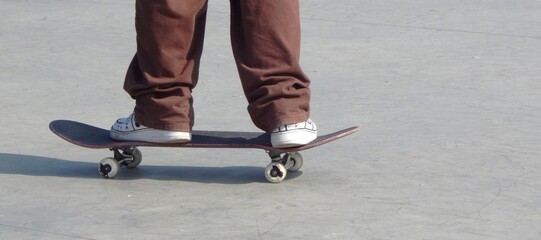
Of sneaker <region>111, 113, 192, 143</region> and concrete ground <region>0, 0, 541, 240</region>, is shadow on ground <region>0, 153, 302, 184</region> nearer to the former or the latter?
concrete ground <region>0, 0, 541, 240</region>

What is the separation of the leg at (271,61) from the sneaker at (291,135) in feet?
0.05

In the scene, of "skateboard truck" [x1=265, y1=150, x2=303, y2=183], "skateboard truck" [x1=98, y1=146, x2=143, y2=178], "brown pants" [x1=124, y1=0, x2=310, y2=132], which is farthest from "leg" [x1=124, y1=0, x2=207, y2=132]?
"skateboard truck" [x1=265, y1=150, x2=303, y2=183]

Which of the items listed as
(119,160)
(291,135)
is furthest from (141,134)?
(291,135)

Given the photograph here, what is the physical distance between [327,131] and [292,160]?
534mm

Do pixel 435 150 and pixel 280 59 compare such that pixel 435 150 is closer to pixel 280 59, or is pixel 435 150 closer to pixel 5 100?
pixel 280 59

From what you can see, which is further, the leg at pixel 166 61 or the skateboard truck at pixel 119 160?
the skateboard truck at pixel 119 160

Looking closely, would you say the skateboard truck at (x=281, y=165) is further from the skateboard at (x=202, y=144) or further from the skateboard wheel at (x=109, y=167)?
the skateboard wheel at (x=109, y=167)

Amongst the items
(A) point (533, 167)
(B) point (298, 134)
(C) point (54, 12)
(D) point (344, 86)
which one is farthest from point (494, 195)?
(C) point (54, 12)

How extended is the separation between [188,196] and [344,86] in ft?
5.08

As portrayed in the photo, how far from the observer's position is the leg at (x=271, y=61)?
3.66 metres

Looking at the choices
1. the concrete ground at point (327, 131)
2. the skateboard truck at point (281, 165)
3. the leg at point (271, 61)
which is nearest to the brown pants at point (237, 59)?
the leg at point (271, 61)

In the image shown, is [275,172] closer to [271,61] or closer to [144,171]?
[271,61]

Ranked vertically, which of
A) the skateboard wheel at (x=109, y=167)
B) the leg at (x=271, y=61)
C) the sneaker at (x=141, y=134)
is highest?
the leg at (x=271, y=61)

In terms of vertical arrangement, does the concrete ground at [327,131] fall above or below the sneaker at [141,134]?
below
